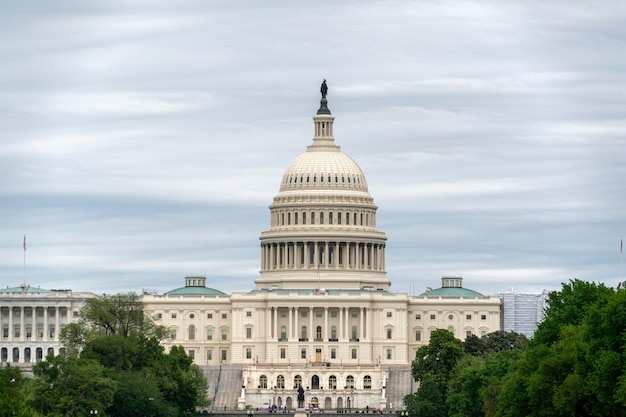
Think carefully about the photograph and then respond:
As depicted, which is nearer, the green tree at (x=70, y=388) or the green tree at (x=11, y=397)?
the green tree at (x=11, y=397)

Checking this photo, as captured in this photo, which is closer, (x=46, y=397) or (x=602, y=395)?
(x=602, y=395)

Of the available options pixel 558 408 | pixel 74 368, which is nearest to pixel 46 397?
pixel 74 368

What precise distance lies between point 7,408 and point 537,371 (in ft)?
120

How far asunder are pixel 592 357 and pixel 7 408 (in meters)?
36.1

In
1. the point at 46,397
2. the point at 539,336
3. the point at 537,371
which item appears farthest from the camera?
the point at 46,397

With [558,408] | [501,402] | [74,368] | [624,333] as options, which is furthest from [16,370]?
[624,333]

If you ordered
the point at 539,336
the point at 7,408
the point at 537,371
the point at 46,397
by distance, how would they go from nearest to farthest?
the point at 7,408 < the point at 537,371 < the point at 539,336 < the point at 46,397

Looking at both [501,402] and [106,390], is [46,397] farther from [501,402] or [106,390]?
[501,402]

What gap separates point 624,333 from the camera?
138875mm

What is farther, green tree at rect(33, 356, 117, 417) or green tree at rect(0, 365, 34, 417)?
green tree at rect(33, 356, 117, 417)

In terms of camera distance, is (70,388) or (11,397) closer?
(11,397)

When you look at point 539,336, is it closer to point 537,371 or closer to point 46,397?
point 537,371

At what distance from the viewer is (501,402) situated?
17538cm

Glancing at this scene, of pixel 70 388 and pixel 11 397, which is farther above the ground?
pixel 70 388
